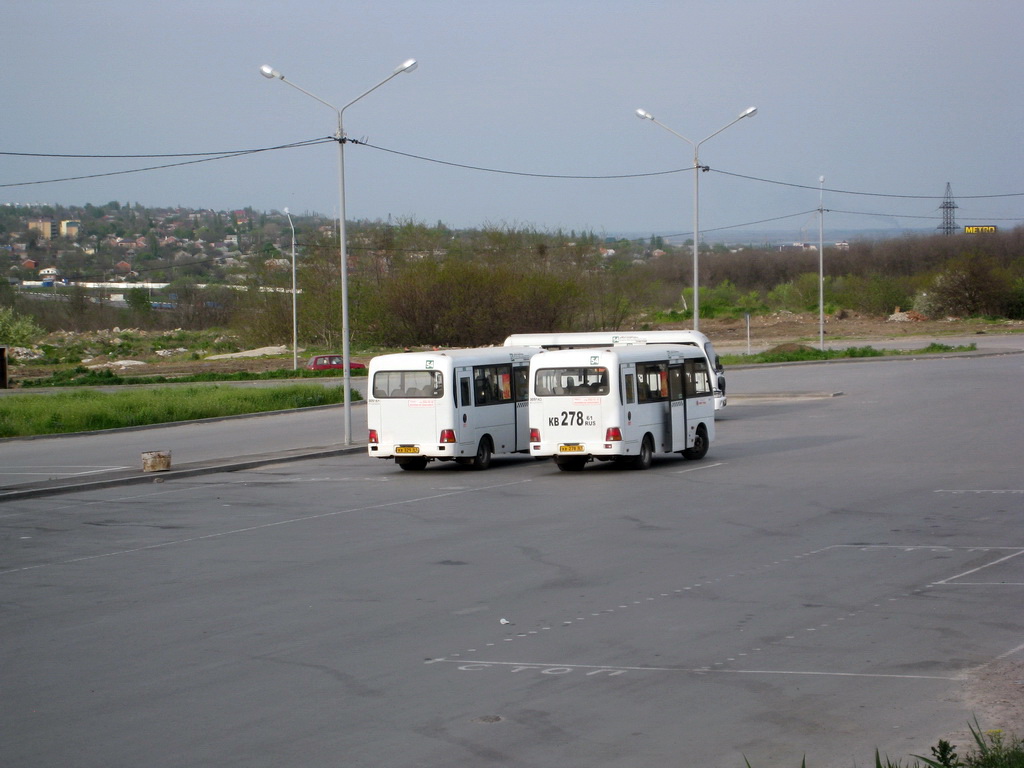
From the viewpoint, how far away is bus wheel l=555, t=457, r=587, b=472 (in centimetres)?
2298

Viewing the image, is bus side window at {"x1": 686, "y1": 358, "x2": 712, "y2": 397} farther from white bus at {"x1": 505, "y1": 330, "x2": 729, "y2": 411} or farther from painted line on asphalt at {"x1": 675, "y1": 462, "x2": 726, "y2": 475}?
white bus at {"x1": 505, "y1": 330, "x2": 729, "y2": 411}

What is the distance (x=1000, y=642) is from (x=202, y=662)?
6232 mm

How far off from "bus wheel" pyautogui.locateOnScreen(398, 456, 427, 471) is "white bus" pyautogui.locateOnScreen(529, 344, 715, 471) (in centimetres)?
282

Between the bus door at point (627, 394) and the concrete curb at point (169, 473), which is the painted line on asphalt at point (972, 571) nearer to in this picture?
the bus door at point (627, 394)

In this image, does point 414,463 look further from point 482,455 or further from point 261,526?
point 261,526

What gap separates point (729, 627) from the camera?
31.9 ft

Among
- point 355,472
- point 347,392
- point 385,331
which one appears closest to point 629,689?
point 355,472

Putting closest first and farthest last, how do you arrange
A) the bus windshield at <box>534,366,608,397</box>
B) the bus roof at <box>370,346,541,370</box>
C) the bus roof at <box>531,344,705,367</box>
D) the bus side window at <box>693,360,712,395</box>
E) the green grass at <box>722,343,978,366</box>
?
the bus windshield at <box>534,366,608,397</box>
the bus roof at <box>531,344,705,367</box>
the bus roof at <box>370,346,541,370</box>
the bus side window at <box>693,360,712,395</box>
the green grass at <box>722,343,978,366</box>

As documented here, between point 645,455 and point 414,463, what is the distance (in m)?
5.00

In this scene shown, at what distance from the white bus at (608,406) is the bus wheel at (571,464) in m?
0.02

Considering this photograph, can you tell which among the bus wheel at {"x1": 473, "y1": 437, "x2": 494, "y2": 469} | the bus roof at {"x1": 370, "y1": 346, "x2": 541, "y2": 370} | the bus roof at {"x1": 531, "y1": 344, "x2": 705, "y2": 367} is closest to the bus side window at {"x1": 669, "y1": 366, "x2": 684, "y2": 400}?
the bus roof at {"x1": 531, "y1": 344, "x2": 705, "y2": 367}

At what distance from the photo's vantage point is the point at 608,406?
22.0 metres

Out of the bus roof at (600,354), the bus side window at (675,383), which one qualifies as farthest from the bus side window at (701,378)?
the bus roof at (600,354)

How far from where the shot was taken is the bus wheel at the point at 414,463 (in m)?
24.4
